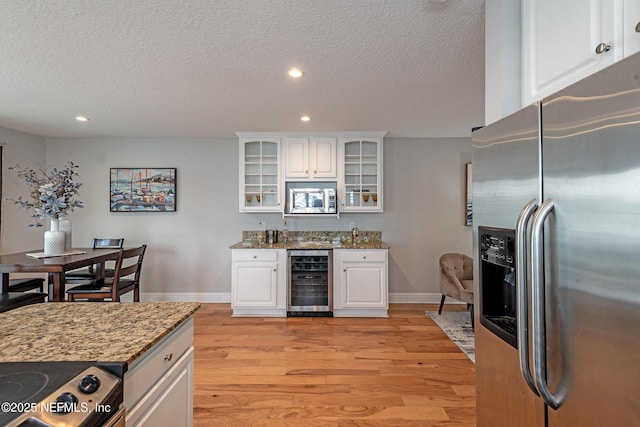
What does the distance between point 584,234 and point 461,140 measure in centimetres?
423

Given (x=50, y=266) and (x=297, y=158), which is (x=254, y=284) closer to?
(x=297, y=158)

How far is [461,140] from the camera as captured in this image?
462cm

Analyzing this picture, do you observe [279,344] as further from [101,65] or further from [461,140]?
[461,140]

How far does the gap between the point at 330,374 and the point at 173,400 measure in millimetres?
1553

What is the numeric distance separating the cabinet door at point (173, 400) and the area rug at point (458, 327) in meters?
2.43

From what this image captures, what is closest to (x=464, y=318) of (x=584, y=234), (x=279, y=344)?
(x=279, y=344)

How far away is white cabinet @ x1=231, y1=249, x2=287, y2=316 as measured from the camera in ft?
13.1

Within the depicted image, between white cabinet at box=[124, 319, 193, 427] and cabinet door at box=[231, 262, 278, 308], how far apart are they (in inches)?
95.9

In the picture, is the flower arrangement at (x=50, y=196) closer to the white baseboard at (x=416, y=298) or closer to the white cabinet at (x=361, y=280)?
the white cabinet at (x=361, y=280)

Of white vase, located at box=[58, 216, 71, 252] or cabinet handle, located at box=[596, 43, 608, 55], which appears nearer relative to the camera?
cabinet handle, located at box=[596, 43, 608, 55]

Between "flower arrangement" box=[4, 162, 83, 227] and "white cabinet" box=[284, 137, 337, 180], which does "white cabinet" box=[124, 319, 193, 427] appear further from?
"white cabinet" box=[284, 137, 337, 180]

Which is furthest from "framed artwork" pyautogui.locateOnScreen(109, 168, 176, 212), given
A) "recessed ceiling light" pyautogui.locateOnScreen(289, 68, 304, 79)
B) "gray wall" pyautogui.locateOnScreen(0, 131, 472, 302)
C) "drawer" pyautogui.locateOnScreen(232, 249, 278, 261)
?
"recessed ceiling light" pyautogui.locateOnScreen(289, 68, 304, 79)

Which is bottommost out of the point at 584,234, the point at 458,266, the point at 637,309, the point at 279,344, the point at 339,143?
the point at 279,344

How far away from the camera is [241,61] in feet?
7.48
